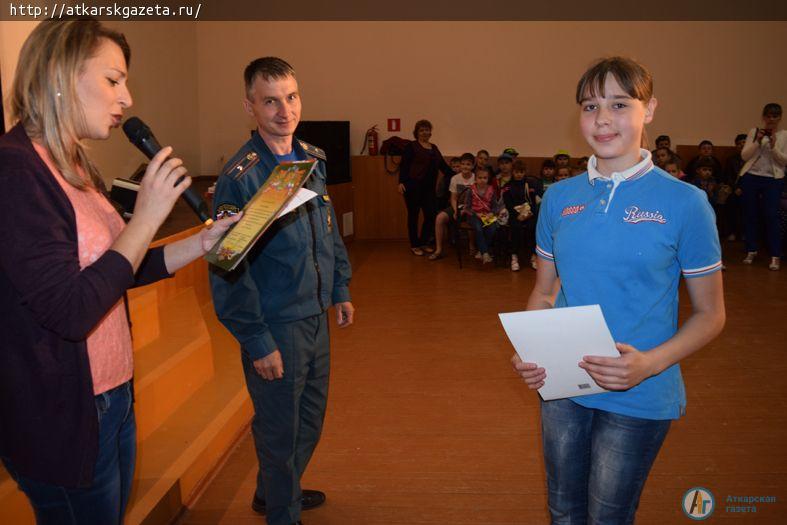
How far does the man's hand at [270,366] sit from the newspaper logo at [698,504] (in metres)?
1.61

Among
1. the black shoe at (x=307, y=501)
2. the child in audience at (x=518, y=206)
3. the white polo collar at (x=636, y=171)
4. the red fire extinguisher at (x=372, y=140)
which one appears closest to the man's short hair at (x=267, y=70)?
the white polo collar at (x=636, y=171)

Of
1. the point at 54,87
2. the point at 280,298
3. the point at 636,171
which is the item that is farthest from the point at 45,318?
the point at 636,171

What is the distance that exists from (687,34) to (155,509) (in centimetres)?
893

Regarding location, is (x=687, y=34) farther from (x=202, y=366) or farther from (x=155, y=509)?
(x=155, y=509)

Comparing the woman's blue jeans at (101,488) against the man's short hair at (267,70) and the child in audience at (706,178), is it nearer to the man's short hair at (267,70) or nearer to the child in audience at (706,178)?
the man's short hair at (267,70)

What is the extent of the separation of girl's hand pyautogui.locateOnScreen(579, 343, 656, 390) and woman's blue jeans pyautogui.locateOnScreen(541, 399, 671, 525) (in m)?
0.12

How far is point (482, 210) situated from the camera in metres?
7.16

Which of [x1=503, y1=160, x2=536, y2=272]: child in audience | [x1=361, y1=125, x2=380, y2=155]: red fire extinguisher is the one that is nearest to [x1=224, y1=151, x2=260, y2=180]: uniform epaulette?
[x1=503, y1=160, x2=536, y2=272]: child in audience

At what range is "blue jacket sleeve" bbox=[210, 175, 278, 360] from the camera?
203 centimetres

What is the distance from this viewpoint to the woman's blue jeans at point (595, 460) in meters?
1.51

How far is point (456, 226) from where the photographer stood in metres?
7.25

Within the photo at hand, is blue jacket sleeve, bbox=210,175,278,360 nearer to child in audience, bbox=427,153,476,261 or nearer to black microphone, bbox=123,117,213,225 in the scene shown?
black microphone, bbox=123,117,213,225

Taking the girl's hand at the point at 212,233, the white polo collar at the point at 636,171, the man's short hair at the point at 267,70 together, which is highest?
the man's short hair at the point at 267,70

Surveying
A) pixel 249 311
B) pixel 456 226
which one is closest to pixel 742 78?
pixel 456 226
